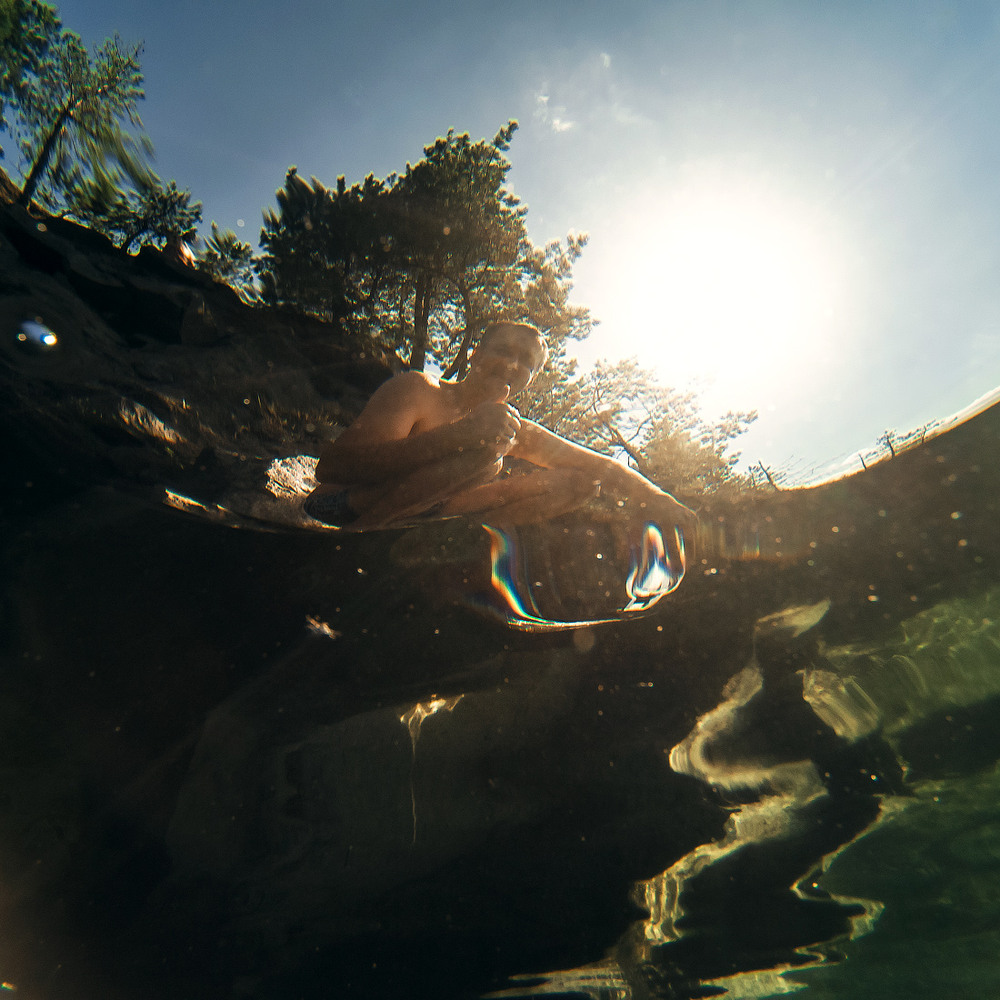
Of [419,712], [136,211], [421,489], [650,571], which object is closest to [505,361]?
[421,489]

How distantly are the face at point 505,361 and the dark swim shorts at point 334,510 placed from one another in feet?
3.12

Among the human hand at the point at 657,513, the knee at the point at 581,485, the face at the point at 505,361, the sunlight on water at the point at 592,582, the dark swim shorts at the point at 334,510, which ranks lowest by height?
the sunlight on water at the point at 592,582

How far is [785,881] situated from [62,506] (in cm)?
773

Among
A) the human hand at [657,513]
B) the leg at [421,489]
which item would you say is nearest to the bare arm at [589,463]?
the human hand at [657,513]

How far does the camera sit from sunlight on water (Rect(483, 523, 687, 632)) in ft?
7.88

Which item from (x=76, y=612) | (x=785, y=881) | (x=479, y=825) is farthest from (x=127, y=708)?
(x=785, y=881)

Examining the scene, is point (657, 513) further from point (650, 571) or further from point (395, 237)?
point (395, 237)

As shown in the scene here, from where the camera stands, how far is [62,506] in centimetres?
223

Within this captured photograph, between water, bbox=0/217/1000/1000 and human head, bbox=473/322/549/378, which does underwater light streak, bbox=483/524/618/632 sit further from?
human head, bbox=473/322/549/378

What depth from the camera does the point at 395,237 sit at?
28.3ft

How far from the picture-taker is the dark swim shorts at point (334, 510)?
2312 mm

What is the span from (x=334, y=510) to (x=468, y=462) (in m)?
0.80

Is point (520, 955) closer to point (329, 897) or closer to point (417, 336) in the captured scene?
point (329, 897)

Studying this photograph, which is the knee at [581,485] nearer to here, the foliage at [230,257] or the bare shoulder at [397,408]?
the bare shoulder at [397,408]
